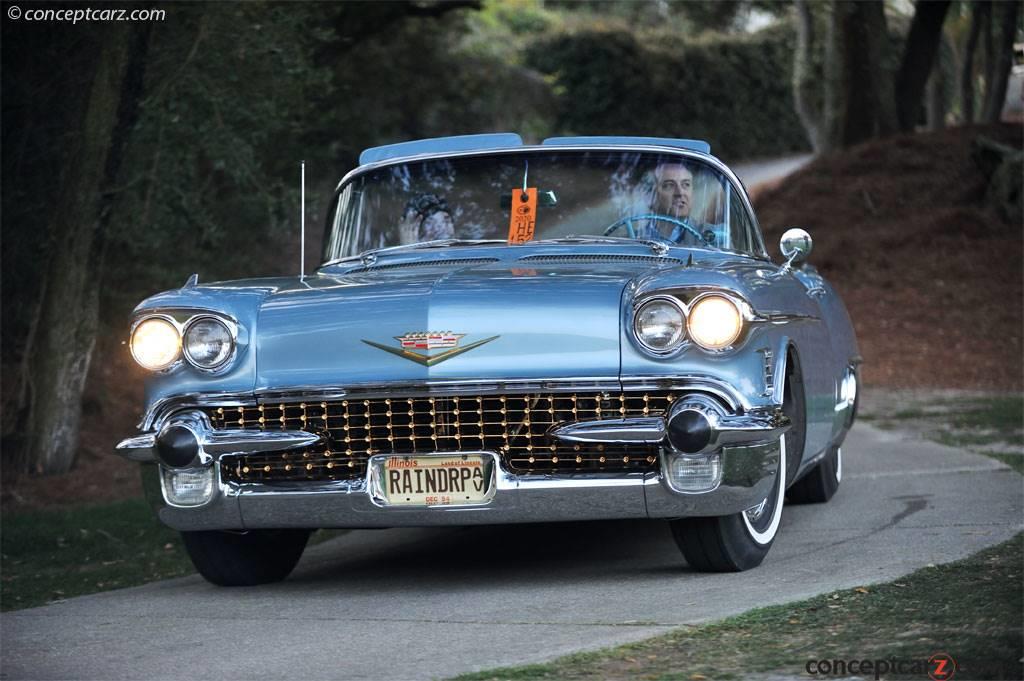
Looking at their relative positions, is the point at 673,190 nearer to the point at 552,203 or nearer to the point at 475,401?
the point at 552,203

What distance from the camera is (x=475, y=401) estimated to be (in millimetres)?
4949

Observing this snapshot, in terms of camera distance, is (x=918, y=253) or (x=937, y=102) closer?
(x=918, y=253)

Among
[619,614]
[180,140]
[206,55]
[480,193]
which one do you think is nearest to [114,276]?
[180,140]

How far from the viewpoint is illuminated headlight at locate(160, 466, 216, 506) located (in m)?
5.17

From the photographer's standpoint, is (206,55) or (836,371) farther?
(206,55)

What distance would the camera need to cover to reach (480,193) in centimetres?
637

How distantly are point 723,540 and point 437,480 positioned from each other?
0.98 meters

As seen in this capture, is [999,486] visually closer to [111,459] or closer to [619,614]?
[619,614]

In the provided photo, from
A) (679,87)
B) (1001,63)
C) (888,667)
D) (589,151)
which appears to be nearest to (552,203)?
(589,151)

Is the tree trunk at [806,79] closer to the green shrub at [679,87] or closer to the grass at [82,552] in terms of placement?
the green shrub at [679,87]

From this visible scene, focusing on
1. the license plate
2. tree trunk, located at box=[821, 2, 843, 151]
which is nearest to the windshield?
the license plate

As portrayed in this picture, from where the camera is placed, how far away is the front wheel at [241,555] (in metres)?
5.61

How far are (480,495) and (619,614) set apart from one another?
0.63m

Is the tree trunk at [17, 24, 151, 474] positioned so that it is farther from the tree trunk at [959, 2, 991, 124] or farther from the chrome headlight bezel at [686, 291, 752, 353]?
the tree trunk at [959, 2, 991, 124]
